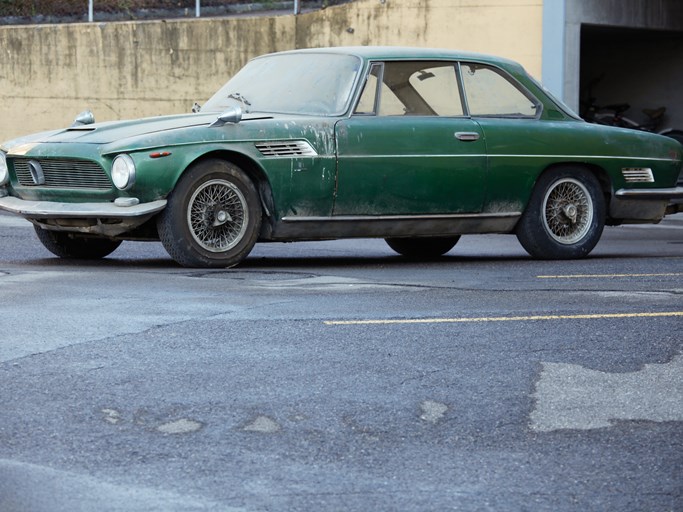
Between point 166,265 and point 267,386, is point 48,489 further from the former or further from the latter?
point 166,265

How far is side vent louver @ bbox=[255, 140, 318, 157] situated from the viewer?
9.57 meters

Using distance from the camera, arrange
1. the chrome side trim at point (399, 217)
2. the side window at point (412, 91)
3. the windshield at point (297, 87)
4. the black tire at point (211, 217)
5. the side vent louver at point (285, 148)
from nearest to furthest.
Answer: the black tire at point (211, 217) < the side vent louver at point (285, 148) < the chrome side trim at point (399, 217) < the windshield at point (297, 87) < the side window at point (412, 91)

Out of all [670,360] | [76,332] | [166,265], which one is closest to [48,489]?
[76,332]

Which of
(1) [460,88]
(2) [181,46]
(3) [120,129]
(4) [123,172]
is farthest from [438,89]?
(2) [181,46]

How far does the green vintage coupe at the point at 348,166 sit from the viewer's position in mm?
9328

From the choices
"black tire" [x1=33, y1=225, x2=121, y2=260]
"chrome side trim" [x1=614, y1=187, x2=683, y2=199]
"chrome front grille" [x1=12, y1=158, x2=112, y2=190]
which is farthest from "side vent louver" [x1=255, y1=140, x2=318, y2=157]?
"chrome side trim" [x1=614, y1=187, x2=683, y2=199]

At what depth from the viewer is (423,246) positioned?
11664 mm

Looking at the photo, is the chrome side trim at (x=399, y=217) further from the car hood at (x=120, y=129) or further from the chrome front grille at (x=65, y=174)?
the chrome front grille at (x=65, y=174)

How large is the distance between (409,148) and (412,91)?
524 mm

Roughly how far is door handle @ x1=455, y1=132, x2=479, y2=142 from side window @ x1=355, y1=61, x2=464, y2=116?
0.21 metres

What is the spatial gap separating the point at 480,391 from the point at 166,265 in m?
4.90

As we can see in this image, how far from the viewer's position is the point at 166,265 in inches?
391

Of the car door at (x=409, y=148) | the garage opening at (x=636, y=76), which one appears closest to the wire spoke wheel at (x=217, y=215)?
the car door at (x=409, y=148)

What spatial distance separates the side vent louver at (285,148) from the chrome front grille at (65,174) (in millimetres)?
1075
